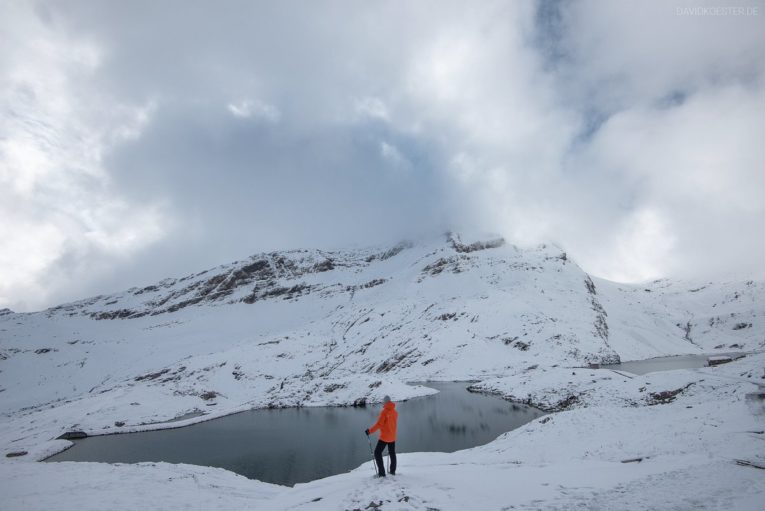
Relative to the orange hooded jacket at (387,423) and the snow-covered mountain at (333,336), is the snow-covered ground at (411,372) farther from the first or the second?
the orange hooded jacket at (387,423)

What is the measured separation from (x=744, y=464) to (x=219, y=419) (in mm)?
49704

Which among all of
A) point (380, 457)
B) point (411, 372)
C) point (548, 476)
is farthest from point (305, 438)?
point (411, 372)

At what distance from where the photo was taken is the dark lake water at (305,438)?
26.6 m

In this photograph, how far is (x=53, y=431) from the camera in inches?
1651

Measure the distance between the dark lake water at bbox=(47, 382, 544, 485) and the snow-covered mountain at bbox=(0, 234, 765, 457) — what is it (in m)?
5.47

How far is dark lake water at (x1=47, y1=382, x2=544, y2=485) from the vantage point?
26.6 m

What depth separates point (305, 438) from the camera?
112 feet

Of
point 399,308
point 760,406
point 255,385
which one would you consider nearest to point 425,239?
point 399,308

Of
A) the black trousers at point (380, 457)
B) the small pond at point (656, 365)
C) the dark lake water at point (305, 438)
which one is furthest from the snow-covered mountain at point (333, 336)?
the black trousers at point (380, 457)

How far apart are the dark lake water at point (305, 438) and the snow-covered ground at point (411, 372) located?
415 cm

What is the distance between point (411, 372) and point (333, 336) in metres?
30.1

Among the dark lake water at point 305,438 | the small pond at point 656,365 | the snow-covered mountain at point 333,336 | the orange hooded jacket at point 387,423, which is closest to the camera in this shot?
the orange hooded jacket at point 387,423

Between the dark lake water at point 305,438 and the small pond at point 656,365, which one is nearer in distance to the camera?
the dark lake water at point 305,438

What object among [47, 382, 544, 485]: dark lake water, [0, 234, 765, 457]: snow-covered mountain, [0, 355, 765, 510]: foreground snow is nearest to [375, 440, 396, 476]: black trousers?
[0, 355, 765, 510]: foreground snow
